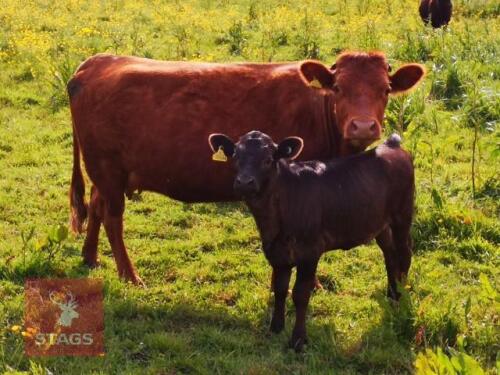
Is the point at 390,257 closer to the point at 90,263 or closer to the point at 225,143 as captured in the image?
the point at 225,143

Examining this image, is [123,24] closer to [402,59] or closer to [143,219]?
[402,59]

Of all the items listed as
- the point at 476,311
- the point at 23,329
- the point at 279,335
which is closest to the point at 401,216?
the point at 476,311

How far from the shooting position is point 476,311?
524cm

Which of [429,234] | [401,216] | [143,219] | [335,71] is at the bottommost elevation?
[143,219]

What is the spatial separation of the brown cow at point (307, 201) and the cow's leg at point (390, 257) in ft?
0.56

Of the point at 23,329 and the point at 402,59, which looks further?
the point at 402,59

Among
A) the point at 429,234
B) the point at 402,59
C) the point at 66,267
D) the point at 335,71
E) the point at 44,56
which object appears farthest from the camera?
the point at 44,56

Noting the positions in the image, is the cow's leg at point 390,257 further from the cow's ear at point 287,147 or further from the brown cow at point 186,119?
the cow's ear at point 287,147

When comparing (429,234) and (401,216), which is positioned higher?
(401,216)

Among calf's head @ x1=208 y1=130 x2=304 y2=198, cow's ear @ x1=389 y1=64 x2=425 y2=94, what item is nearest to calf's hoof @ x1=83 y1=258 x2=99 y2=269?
calf's head @ x1=208 y1=130 x2=304 y2=198

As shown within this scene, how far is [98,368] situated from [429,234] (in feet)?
11.0

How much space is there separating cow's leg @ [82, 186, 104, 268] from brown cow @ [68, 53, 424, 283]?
23cm

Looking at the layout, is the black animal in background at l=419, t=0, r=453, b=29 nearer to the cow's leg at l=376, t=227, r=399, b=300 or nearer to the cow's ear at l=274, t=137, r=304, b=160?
the cow's leg at l=376, t=227, r=399, b=300

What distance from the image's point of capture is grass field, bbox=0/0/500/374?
15.5 ft
